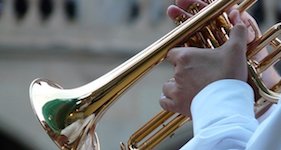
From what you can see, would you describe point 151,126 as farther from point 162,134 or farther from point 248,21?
point 248,21

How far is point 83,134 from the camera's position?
6.47 ft

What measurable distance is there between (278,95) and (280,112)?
1.35ft

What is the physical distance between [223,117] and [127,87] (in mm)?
401

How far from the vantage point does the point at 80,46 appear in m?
6.04

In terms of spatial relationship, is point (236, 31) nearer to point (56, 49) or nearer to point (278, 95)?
point (278, 95)

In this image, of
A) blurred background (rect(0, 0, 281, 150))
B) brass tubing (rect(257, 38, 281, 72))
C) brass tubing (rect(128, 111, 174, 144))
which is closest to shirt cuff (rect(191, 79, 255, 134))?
brass tubing (rect(257, 38, 281, 72))

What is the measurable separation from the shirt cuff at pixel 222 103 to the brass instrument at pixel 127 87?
0.70 ft

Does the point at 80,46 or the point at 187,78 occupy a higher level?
the point at 187,78

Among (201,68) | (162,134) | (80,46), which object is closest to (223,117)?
(201,68)

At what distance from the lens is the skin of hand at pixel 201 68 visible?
163 centimetres

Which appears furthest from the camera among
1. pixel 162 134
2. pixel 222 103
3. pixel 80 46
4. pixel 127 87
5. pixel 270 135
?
pixel 80 46

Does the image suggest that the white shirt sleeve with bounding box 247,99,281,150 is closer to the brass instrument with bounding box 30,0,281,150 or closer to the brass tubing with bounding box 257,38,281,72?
the brass instrument with bounding box 30,0,281,150

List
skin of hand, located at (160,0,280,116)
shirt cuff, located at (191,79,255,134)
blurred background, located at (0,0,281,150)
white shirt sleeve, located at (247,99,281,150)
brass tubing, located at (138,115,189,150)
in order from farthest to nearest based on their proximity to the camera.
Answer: blurred background, located at (0,0,281,150) → brass tubing, located at (138,115,189,150) → skin of hand, located at (160,0,280,116) → shirt cuff, located at (191,79,255,134) → white shirt sleeve, located at (247,99,281,150)

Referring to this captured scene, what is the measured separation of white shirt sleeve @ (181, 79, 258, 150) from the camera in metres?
1.53
